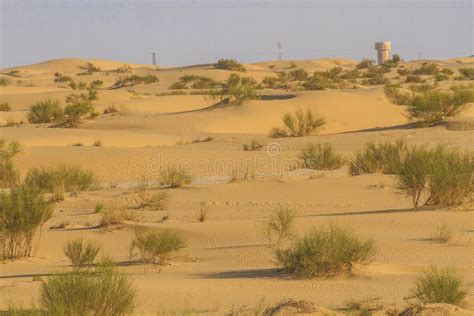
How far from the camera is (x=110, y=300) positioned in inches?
308

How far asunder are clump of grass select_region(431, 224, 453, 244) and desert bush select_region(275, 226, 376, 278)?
2340mm

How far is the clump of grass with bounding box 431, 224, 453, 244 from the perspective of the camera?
1288cm

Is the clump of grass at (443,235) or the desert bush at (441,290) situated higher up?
the desert bush at (441,290)

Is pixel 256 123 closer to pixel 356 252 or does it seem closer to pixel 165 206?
pixel 165 206

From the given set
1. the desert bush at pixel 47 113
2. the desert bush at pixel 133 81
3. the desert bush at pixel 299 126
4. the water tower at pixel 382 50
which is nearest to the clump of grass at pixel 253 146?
the desert bush at pixel 299 126

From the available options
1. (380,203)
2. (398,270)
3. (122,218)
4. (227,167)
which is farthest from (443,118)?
(398,270)

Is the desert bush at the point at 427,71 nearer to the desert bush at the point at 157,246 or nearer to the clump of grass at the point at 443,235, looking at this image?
the clump of grass at the point at 443,235

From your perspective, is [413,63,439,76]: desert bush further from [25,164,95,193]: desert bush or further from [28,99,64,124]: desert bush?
[25,164,95,193]: desert bush

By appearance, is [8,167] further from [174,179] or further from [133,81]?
[133,81]

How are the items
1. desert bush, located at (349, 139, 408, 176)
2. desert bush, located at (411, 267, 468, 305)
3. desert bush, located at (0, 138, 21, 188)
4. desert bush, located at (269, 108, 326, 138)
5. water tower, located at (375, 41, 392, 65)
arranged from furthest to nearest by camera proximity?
water tower, located at (375, 41, 392, 65)
desert bush, located at (269, 108, 326, 138)
desert bush, located at (0, 138, 21, 188)
desert bush, located at (349, 139, 408, 176)
desert bush, located at (411, 267, 468, 305)

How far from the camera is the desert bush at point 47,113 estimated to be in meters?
38.8

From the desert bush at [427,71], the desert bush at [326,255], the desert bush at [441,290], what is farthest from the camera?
the desert bush at [427,71]

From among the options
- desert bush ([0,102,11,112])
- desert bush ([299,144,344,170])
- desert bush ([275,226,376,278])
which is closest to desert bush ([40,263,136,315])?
desert bush ([275,226,376,278])

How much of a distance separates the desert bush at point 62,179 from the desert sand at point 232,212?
1.55 ft
